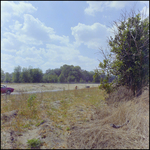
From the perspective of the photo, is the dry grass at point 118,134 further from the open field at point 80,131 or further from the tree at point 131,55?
the tree at point 131,55

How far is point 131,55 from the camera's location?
7.04 meters

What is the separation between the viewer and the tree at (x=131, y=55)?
652 centimetres

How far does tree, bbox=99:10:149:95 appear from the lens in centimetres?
652

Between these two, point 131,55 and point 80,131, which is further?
point 131,55

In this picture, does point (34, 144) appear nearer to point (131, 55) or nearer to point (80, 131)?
point (80, 131)

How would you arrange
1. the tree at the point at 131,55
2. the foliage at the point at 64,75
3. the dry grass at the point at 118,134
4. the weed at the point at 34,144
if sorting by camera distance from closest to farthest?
the weed at the point at 34,144
the dry grass at the point at 118,134
the tree at the point at 131,55
the foliage at the point at 64,75

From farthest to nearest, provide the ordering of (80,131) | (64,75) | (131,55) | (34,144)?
(64,75) < (131,55) < (80,131) < (34,144)

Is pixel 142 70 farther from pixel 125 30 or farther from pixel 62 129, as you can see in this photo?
pixel 62 129

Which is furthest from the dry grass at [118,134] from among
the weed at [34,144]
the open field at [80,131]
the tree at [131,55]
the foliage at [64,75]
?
the foliage at [64,75]

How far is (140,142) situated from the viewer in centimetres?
326

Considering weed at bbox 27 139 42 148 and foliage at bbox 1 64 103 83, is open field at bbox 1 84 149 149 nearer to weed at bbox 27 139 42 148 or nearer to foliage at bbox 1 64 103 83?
weed at bbox 27 139 42 148

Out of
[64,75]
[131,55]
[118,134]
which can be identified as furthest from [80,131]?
[64,75]

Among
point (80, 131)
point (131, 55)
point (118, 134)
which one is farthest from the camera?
point (131, 55)

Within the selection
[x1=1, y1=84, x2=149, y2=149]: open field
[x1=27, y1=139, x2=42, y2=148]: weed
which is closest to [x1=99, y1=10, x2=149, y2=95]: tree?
[x1=1, y1=84, x2=149, y2=149]: open field
